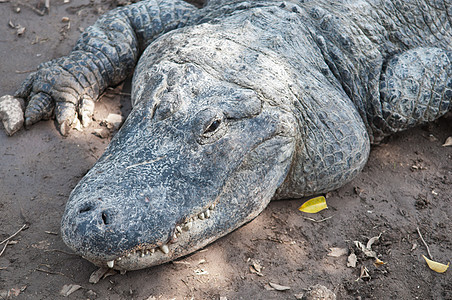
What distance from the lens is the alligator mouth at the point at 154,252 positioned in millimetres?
2621

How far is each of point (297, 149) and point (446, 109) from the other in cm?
189

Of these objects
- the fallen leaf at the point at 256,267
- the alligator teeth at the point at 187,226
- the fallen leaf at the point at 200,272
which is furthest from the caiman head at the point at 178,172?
the fallen leaf at the point at 256,267

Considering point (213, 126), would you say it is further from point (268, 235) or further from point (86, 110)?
point (86, 110)

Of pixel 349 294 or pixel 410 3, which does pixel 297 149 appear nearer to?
pixel 349 294

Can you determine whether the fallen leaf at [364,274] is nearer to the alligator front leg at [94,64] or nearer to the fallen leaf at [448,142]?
the fallen leaf at [448,142]

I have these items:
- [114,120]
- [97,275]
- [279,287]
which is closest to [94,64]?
[114,120]

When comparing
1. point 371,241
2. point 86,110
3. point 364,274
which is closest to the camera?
point 364,274

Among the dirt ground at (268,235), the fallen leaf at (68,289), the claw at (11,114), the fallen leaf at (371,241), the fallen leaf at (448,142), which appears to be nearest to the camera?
the fallen leaf at (68,289)

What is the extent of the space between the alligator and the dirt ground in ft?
0.64

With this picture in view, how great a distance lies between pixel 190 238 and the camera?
2883 mm

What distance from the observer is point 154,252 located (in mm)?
2736

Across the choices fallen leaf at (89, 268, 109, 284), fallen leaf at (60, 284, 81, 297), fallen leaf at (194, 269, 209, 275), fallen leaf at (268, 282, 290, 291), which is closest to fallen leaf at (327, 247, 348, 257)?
fallen leaf at (268, 282, 290, 291)

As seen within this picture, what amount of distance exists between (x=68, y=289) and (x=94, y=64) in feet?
8.16

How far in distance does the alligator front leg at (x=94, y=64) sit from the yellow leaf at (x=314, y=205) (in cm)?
222
